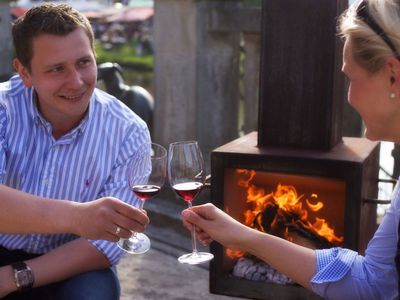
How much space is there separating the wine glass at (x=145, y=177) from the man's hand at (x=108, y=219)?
0.09 metres

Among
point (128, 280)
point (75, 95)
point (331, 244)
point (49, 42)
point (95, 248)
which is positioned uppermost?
point (49, 42)

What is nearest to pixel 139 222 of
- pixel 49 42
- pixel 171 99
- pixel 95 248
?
pixel 95 248

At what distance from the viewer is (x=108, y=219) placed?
253 centimetres

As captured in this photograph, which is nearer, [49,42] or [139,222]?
[139,222]

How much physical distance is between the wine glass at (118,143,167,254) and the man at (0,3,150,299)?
173 millimetres

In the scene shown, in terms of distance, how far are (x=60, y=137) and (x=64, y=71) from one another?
0.29m

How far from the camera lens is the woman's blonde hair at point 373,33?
2.16 meters

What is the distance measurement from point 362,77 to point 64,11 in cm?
133

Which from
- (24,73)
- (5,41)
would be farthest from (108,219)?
(5,41)

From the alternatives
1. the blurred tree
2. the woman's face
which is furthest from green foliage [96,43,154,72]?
the woman's face

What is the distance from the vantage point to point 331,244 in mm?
3646

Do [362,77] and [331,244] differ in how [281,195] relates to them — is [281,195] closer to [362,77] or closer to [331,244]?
[331,244]

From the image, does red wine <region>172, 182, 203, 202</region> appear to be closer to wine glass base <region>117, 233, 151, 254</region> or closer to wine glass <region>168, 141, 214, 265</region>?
wine glass <region>168, 141, 214, 265</region>

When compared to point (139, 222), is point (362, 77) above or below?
above
